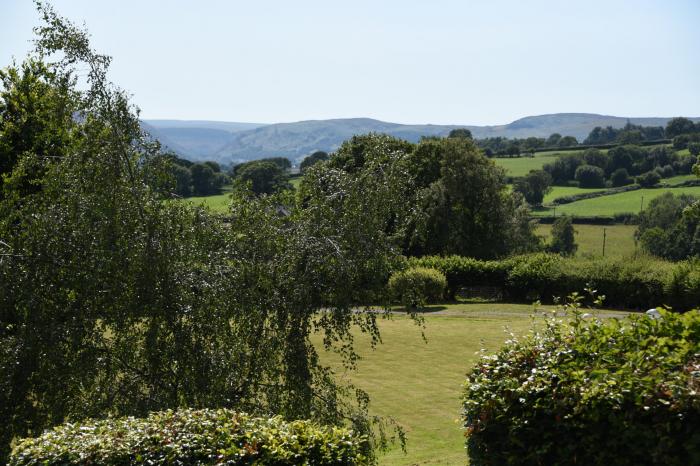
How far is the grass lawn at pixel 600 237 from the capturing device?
88831 millimetres

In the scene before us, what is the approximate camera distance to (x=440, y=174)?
59.5 meters

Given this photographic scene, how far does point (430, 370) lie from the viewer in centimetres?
2353

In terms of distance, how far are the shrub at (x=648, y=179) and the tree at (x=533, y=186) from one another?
16.2 metres

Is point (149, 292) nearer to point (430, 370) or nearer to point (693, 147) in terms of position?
point (430, 370)

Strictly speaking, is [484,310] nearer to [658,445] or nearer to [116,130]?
[116,130]

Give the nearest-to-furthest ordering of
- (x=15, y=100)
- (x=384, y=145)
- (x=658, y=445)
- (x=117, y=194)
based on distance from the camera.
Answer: (x=658, y=445)
(x=117, y=194)
(x=384, y=145)
(x=15, y=100)

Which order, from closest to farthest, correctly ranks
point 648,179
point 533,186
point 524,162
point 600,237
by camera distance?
point 600,237 → point 533,186 → point 648,179 → point 524,162

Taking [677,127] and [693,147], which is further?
[677,127]

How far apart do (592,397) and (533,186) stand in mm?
110970

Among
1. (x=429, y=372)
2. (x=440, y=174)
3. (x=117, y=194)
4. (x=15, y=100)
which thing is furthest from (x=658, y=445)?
(x=440, y=174)

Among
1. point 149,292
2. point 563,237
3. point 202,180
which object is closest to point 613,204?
point 563,237

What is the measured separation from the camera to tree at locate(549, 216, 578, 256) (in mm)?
85750

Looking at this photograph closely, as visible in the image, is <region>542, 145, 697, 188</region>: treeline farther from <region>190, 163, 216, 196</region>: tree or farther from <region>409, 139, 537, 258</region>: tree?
<region>409, 139, 537, 258</region>: tree

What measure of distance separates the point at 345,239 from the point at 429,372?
42.4 feet
